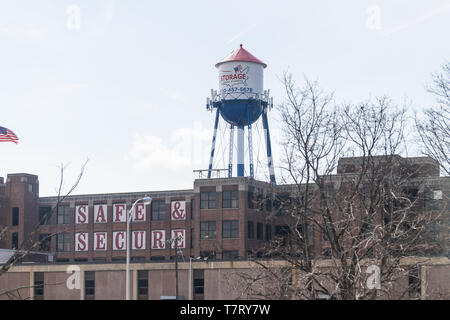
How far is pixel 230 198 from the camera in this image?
81.8 m

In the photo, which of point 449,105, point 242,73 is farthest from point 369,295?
point 242,73

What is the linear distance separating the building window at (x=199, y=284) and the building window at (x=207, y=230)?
15.8m

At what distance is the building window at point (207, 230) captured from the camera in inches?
3209

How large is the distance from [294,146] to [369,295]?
5905 millimetres

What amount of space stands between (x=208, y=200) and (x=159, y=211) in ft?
36.1

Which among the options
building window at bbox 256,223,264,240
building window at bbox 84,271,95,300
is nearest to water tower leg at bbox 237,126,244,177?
building window at bbox 256,223,264,240

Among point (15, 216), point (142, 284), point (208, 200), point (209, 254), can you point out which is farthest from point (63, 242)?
point (142, 284)

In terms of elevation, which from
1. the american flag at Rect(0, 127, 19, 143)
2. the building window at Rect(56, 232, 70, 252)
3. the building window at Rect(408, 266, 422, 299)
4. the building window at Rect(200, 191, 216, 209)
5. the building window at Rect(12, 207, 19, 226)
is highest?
the american flag at Rect(0, 127, 19, 143)

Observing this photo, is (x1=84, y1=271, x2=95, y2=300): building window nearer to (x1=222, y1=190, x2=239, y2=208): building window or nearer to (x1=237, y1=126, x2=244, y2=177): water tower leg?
(x1=222, y1=190, x2=239, y2=208): building window

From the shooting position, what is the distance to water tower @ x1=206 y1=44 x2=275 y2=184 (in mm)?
83375

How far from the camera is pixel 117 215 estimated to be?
9281cm

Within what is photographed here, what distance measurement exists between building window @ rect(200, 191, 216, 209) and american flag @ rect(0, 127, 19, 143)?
83.2ft
